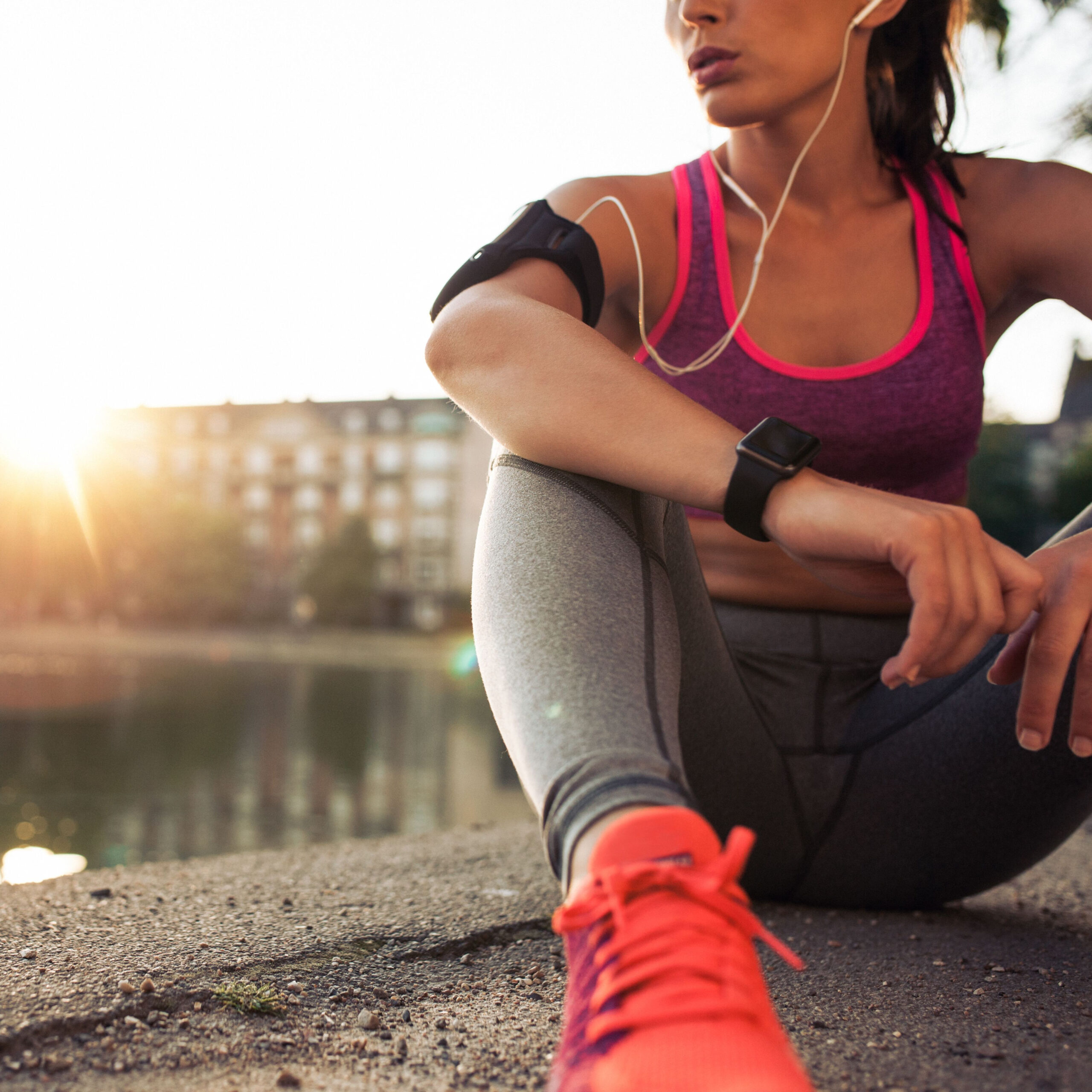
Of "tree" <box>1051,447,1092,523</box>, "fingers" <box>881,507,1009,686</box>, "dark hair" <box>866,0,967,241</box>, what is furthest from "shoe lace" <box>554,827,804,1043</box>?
"tree" <box>1051,447,1092,523</box>

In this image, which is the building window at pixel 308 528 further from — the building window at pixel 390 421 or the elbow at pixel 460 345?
the elbow at pixel 460 345

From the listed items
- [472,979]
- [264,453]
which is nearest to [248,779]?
[472,979]

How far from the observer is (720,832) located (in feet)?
4.19

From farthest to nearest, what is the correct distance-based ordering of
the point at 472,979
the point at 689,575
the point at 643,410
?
1. the point at 472,979
2. the point at 689,575
3. the point at 643,410

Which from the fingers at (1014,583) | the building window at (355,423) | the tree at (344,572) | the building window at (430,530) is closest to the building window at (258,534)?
the building window at (355,423)

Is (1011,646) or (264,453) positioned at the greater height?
(1011,646)

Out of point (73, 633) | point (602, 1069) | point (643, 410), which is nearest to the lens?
point (602, 1069)

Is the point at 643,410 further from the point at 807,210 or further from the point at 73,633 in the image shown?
the point at 73,633

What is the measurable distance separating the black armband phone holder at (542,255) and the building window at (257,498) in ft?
152

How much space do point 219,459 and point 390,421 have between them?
9.36 m

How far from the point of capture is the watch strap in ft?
2.90

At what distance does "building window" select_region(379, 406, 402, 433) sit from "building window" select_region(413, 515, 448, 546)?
4.21 meters

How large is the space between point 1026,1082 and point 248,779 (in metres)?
9.44

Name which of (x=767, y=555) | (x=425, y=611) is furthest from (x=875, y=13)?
(x=425, y=611)
